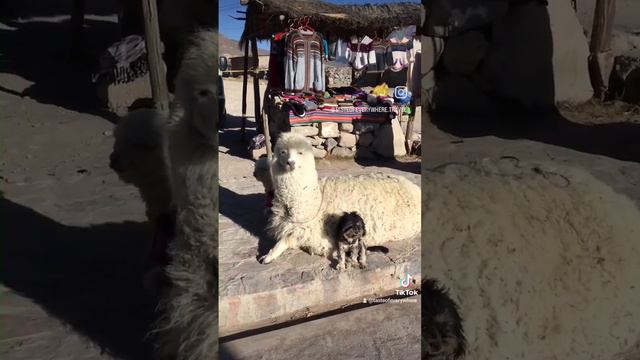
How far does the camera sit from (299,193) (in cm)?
168

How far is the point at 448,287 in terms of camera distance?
1.07 metres

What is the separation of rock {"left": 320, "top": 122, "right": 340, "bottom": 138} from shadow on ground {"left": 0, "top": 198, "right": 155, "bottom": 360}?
206cm

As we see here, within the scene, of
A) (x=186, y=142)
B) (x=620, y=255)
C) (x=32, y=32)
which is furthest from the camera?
(x=620, y=255)

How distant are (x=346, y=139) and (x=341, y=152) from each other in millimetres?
131

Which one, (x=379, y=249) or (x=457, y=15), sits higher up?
(x=457, y=15)

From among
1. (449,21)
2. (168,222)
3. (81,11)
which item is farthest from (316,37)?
(168,222)

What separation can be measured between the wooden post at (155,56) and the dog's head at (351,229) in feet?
3.08

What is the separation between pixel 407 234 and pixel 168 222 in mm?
1217

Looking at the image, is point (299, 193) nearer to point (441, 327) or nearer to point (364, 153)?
point (441, 327)

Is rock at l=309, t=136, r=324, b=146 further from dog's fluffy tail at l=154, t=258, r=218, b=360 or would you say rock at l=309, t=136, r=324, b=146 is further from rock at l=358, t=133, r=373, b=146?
dog's fluffy tail at l=154, t=258, r=218, b=360

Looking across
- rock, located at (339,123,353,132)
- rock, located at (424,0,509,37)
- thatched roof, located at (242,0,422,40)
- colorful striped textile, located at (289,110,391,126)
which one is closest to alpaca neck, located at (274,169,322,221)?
rock, located at (424,0,509,37)

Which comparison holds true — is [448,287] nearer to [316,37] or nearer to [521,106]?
[521,106]

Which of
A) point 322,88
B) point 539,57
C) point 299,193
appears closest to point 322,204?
point 299,193

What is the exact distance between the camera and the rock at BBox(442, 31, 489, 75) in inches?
54.4
